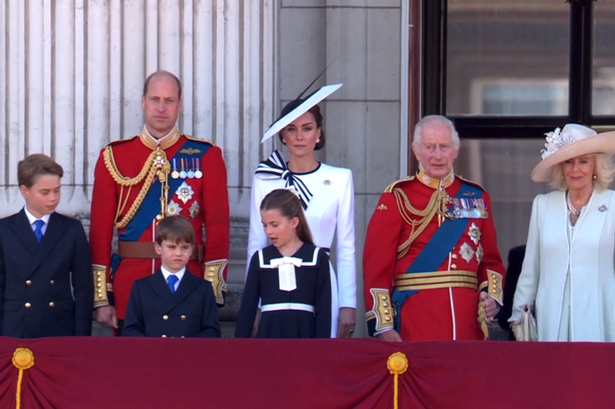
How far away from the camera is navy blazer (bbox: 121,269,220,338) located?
215 inches

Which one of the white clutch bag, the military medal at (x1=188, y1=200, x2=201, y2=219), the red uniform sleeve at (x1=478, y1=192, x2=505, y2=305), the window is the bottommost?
the white clutch bag

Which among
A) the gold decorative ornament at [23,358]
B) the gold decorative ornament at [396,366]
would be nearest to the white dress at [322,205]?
the gold decorative ornament at [396,366]

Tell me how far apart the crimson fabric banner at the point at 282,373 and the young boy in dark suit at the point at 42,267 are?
58 cm

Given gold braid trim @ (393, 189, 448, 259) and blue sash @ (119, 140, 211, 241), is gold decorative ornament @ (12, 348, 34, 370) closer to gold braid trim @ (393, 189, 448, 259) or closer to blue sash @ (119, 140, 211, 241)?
blue sash @ (119, 140, 211, 241)

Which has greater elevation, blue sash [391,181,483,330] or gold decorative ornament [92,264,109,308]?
blue sash [391,181,483,330]

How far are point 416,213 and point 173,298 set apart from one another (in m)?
1.08

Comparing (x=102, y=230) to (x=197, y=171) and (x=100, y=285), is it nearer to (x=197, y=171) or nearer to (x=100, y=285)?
(x=100, y=285)

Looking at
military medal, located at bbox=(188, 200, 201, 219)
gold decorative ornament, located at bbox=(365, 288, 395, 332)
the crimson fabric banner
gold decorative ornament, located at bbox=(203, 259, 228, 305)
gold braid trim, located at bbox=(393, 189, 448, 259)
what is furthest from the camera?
military medal, located at bbox=(188, 200, 201, 219)

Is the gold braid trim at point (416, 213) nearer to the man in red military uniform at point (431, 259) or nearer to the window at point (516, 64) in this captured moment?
the man in red military uniform at point (431, 259)

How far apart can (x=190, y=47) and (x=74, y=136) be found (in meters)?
0.74

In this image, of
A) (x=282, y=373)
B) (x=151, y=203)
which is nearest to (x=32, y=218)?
(x=151, y=203)

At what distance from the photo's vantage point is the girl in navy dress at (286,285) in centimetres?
552

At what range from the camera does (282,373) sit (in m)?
5.03

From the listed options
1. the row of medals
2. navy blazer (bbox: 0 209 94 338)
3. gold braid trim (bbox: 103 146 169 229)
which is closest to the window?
the row of medals
